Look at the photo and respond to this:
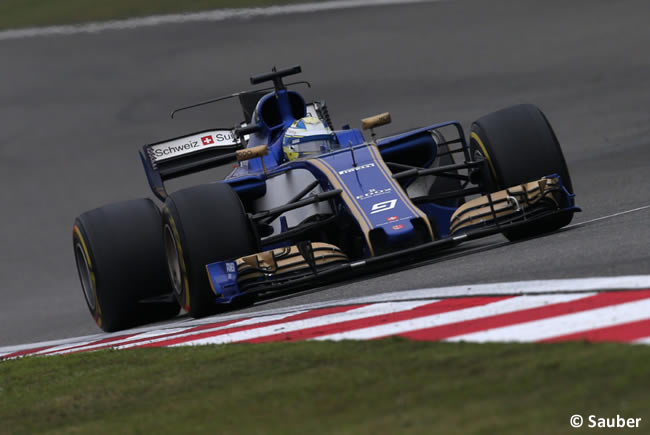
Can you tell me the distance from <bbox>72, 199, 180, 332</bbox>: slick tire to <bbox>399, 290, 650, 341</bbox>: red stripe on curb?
458 centimetres

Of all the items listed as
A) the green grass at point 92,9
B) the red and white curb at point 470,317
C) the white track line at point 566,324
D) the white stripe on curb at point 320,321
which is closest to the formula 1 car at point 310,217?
the red and white curb at point 470,317

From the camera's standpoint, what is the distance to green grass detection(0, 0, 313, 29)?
964 inches

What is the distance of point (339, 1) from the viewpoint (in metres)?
27.4

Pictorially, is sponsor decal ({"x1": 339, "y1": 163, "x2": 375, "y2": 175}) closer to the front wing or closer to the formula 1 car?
the formula 1 car

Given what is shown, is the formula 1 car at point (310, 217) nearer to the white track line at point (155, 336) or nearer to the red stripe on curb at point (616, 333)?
the white track line at point (155, 336)

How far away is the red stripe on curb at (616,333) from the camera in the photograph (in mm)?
3809

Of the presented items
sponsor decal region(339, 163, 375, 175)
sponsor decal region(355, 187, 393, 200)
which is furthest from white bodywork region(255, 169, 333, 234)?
sponsor decal region(355, 187, 393, 200)

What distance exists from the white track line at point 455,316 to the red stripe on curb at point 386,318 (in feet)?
0.35

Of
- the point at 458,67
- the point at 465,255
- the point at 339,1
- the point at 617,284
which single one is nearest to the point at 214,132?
the point at 465,255

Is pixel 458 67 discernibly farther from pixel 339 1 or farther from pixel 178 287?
pixel 178 287

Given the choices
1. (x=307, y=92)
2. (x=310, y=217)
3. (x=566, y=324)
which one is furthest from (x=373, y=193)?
(x=307, y=92)

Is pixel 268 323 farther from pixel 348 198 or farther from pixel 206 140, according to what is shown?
pixel 206 140

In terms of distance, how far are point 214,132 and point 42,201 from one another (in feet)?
25.0

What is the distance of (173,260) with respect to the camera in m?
8.76
